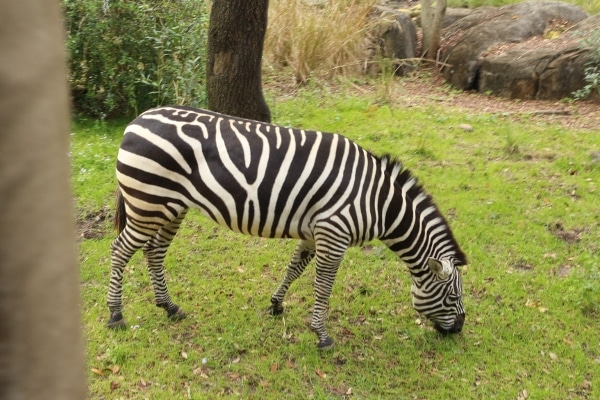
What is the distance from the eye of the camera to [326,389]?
440 centimetres

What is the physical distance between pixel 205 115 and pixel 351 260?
243 cm

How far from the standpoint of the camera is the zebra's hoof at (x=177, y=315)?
16.8ft

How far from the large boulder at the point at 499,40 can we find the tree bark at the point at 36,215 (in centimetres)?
1173

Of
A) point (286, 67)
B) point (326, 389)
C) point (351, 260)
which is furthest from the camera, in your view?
point (286, 67)

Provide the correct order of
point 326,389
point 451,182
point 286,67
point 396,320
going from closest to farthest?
1. point 326,389
2. point 396,320
3. point 451,182
4. point 286,67

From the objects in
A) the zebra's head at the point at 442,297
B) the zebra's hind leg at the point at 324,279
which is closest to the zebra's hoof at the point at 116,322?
the zebra's hind leg at the point at 324,279

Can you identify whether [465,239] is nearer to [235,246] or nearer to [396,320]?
[396,320]

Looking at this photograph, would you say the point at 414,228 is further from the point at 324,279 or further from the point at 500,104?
the point at 500,104

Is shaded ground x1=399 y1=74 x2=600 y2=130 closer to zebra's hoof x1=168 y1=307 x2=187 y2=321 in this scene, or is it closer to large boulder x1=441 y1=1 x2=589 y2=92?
large boulder x1=441 y1=1 x2=589 y2=92

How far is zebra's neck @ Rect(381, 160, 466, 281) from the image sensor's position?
15.2 feet

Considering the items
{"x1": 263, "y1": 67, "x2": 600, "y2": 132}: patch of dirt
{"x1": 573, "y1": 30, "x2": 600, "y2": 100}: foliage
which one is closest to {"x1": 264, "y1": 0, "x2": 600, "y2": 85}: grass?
{"x1": 263, "y1": 67, "x2": 600, "y2": 132}: patch of dirt

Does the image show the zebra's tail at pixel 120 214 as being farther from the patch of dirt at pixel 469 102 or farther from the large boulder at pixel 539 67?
the large boulder at pixel 539 67

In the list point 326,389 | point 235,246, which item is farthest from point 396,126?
point 326,389

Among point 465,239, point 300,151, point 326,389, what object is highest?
point 300,151
